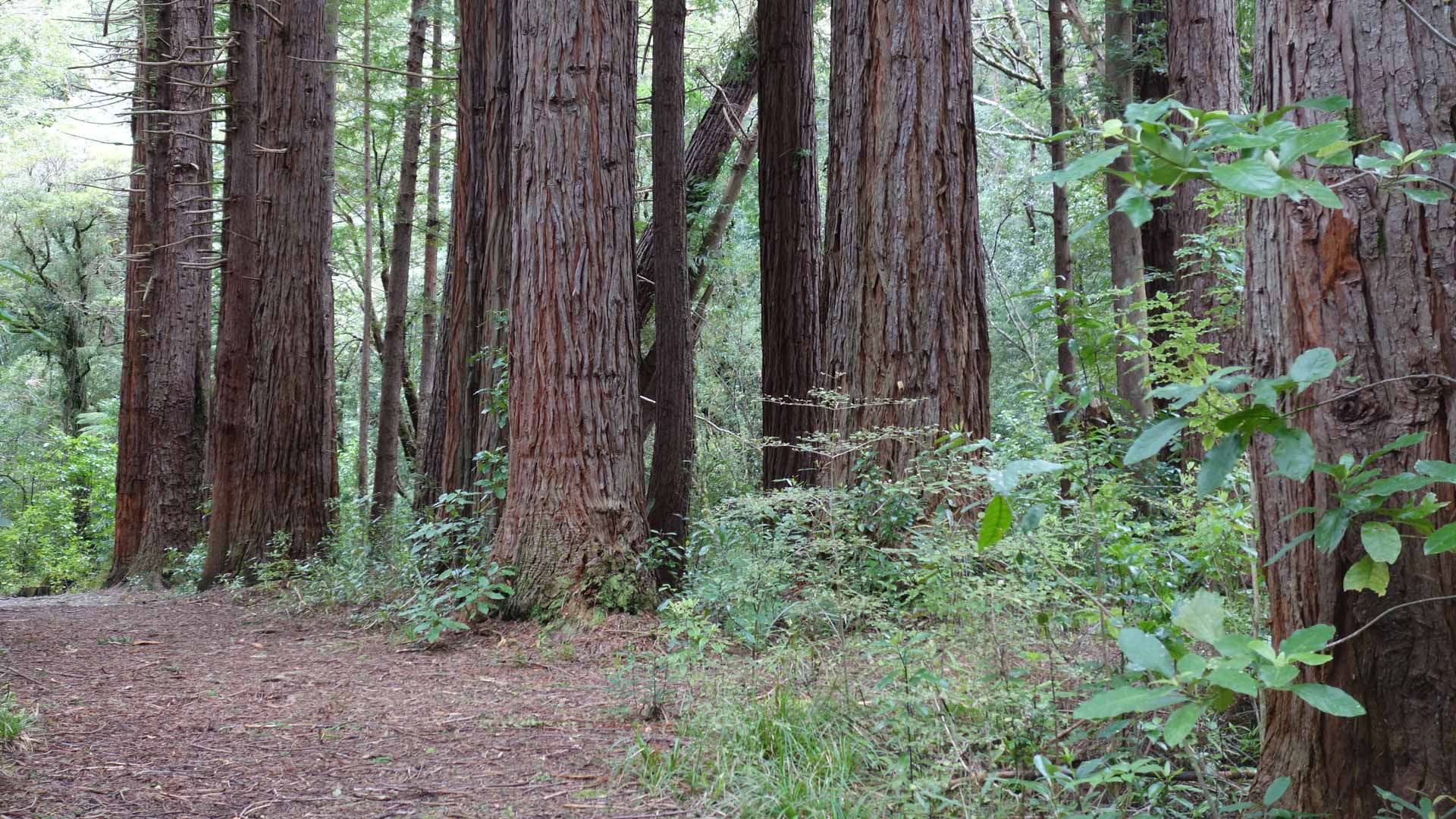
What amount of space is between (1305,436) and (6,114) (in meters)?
33.0

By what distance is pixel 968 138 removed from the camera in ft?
19.6

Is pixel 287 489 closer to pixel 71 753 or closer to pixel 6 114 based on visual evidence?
pixel 71 753

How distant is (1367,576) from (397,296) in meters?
12.1

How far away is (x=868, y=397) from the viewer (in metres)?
5.81

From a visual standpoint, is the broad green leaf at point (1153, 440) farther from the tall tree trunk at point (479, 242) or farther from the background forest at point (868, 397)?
the tall tree trunk at point (479, 242)

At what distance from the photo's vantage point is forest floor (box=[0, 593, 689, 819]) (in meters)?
3.27

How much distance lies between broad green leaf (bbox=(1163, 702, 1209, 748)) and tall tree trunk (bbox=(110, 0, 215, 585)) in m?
13.5

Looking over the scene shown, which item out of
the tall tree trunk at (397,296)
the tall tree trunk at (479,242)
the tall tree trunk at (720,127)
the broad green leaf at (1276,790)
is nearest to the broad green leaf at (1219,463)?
the broad green leaf at (1276,790)

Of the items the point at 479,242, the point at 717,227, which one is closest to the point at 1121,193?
the point at 717,227

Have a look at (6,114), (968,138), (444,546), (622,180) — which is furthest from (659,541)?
(6,114)

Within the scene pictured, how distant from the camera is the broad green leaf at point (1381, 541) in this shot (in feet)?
5.90

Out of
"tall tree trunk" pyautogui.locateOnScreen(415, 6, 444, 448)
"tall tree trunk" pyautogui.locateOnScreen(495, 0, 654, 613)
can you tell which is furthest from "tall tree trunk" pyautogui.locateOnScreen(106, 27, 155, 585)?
"tall tree trunk" pyautogui.locateOnScreen(495, 0, 654, 613)

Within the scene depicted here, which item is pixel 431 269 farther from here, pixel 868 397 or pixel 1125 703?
pixel 1125 703

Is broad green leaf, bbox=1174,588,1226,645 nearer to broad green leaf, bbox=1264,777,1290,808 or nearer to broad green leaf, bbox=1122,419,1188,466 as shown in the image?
broad green leaf, bbox=1122,419,1188,466
